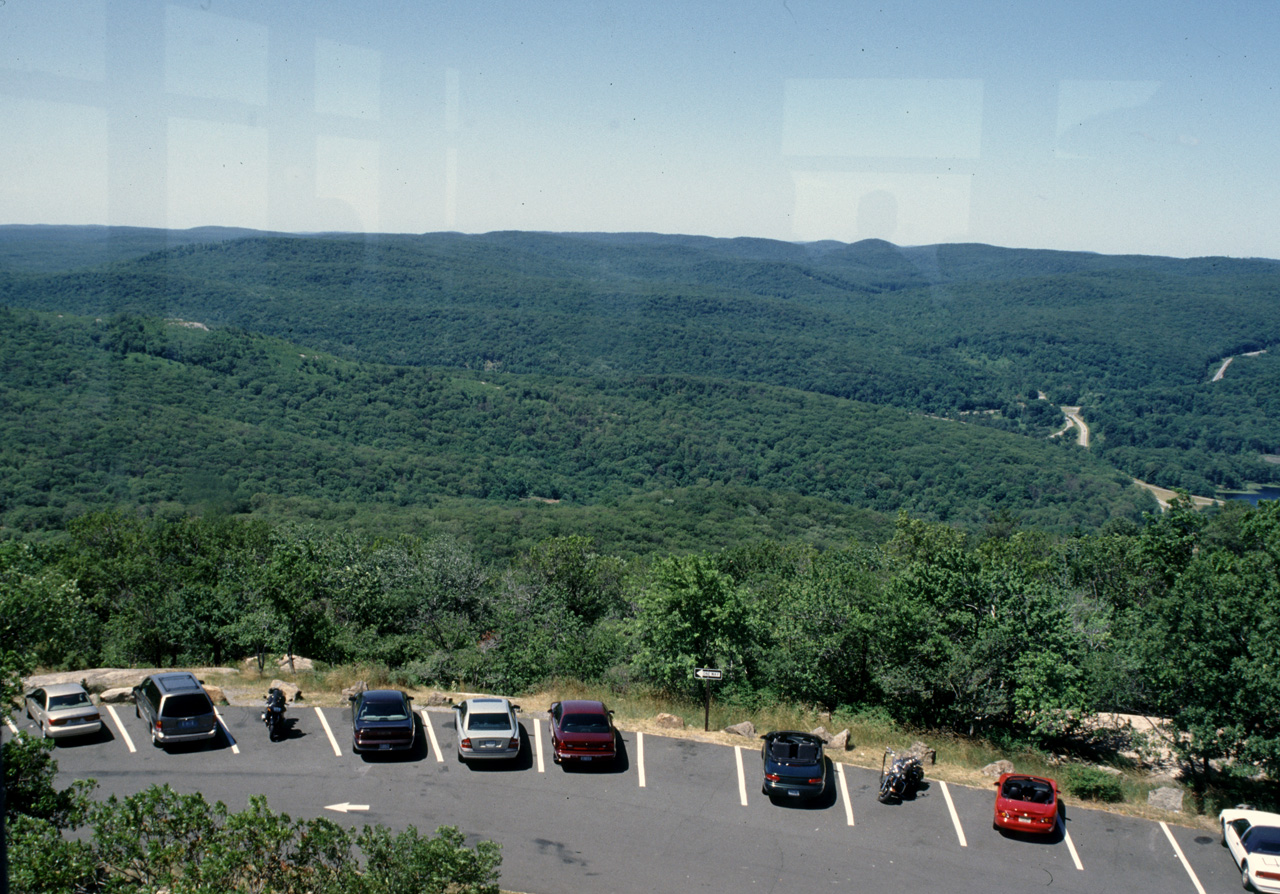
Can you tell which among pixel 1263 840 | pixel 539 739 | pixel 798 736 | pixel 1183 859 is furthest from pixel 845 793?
pixel 1263 840

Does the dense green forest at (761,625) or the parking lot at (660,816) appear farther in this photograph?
the dense green forest at (761,625)

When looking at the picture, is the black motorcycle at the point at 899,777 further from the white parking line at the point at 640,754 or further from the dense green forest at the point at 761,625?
Result: the white parking line at the point at 640,754

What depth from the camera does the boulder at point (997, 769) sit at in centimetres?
1681

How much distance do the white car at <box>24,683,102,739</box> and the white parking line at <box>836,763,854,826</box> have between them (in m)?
13.9

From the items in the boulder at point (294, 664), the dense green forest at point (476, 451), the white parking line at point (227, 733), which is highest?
the white parking line at point (227, 733)

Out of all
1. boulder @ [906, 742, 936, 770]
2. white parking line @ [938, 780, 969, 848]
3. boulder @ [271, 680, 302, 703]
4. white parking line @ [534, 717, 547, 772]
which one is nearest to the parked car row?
white parking line @ [534, 717, 547, 772]

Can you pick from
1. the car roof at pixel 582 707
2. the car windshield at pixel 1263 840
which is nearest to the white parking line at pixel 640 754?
the car roof at pixel 582 707

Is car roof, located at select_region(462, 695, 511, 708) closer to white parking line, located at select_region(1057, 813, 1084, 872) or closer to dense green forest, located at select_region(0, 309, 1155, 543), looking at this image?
white parking line, located at select_region(1057, 813, 1084, 872)

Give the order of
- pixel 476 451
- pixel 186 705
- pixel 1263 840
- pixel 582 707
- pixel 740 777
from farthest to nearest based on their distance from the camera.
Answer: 1. pixel 476 451
2. pixel 582 707
3. pixel 186 705
4. pixel 740 777
5. pixel 1263 840

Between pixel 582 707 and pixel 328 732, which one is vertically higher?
pixel 582 707

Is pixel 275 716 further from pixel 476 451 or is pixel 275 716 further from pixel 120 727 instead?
pixel 476 451

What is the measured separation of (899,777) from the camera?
15609 millimetres

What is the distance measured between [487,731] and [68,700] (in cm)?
818

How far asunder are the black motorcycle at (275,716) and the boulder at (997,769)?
1345 centimetres
